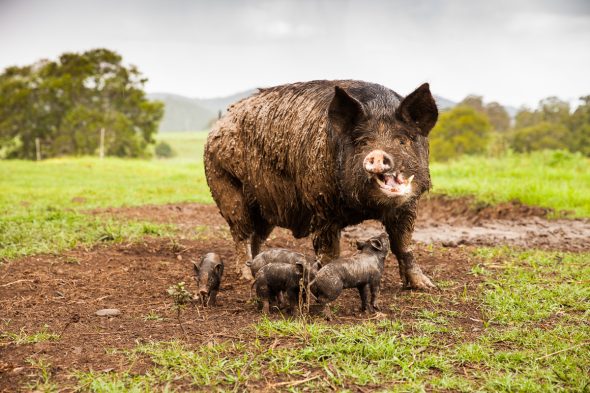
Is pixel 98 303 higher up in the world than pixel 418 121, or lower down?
lower down

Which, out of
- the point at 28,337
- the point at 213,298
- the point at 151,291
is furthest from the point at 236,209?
the point at 28,337

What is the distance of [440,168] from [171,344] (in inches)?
538

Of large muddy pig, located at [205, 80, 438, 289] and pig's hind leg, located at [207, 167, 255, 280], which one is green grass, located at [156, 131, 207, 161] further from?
large muddy pig, located at [205, 80, 438, 289]

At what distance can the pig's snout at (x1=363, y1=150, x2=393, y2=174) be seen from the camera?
382 centimetres

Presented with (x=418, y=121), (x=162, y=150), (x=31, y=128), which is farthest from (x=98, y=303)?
(x=162, y=150)

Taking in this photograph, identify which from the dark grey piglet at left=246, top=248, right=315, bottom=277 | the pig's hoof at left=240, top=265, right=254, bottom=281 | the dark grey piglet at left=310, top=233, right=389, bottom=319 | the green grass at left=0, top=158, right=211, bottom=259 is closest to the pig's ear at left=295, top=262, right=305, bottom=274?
the dark grey piglet at left=310, top=233, right=389, bottom=319

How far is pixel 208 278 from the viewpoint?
4441 mm

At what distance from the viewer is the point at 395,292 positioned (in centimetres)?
496

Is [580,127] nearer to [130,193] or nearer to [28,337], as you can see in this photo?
[130,193]

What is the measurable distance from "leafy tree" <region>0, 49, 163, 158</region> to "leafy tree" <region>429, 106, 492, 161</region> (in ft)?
76.2

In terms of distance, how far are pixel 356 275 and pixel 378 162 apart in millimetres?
860

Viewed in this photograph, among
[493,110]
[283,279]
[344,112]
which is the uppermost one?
[493,110]

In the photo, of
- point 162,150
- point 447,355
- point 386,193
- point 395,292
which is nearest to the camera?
point 447,355

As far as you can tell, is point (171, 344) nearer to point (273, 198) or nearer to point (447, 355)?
point (447, 355)
